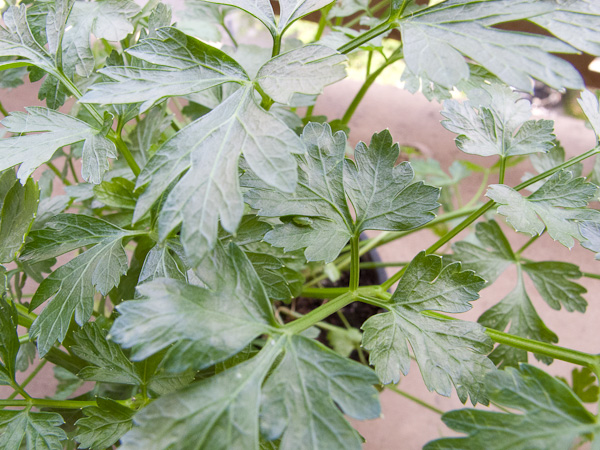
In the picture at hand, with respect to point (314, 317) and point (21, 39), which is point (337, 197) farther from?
point (21, 39)

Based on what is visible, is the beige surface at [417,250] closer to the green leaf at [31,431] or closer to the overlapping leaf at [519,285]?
the green leaf at [31,431]

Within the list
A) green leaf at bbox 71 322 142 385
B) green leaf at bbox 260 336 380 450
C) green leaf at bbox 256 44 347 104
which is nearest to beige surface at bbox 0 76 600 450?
green leaf at bbox 71 322 142 385

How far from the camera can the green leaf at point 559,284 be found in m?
0.65

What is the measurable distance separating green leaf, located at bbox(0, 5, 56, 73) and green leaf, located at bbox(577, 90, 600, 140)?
66 centimetres

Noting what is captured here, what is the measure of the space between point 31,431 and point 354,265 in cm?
39

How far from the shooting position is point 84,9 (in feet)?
1.87

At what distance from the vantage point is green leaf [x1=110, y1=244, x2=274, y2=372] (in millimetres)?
360

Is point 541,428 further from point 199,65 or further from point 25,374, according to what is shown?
point 25,374

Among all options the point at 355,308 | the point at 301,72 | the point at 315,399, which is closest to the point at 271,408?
the point at 315,399

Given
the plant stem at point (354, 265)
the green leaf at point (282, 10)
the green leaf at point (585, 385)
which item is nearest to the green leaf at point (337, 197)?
the plant stem at point (354, 265)

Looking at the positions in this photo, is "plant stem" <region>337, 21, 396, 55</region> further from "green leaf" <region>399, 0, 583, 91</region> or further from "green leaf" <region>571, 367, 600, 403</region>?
"green leaf" <region>571, 367, 600, 403</region>

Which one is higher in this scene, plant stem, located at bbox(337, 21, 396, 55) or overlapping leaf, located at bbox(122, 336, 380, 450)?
plant stem, located at bbox(337, 21, 396, 55)

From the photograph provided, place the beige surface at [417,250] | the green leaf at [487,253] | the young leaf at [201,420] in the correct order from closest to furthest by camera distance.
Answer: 1. the young leaf at [201,420]
2. the green leaf at [487,253]
3. the beige surface at [417,250]

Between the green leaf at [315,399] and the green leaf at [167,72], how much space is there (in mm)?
269
